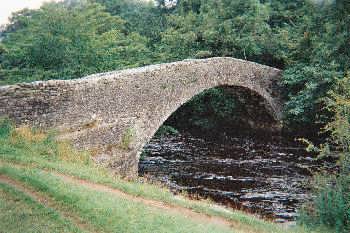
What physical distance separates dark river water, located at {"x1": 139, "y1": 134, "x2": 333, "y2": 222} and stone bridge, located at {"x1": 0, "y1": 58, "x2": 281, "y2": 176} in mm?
2177

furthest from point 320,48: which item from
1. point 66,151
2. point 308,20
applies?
point 66,151

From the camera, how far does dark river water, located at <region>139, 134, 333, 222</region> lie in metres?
15.1

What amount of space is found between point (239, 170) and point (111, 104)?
6474mm

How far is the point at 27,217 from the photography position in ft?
24.6

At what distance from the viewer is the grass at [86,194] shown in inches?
317

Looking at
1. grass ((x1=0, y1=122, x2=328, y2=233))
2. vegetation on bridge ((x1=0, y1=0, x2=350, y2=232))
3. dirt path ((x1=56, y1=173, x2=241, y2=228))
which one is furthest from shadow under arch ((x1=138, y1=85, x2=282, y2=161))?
dirt path ((x1=56, y1=173, x2=241, y2=228))

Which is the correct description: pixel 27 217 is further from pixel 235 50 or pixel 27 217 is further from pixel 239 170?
pixel 235 50

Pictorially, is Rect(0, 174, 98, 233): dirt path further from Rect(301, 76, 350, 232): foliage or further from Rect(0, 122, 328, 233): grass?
Rect(301, 76, 350, 232): foliage

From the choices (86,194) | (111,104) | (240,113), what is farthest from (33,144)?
(240,113)

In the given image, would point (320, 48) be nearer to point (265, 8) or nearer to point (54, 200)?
point (265, 8)

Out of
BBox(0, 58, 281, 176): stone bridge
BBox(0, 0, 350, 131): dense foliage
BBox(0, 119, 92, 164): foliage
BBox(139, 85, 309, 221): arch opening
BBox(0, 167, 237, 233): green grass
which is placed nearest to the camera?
BBox(0, 167, 237, 233): green grass

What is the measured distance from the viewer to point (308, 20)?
86.5 feet

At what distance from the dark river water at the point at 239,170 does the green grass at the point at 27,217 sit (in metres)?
7.76

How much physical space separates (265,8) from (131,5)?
763 inches
